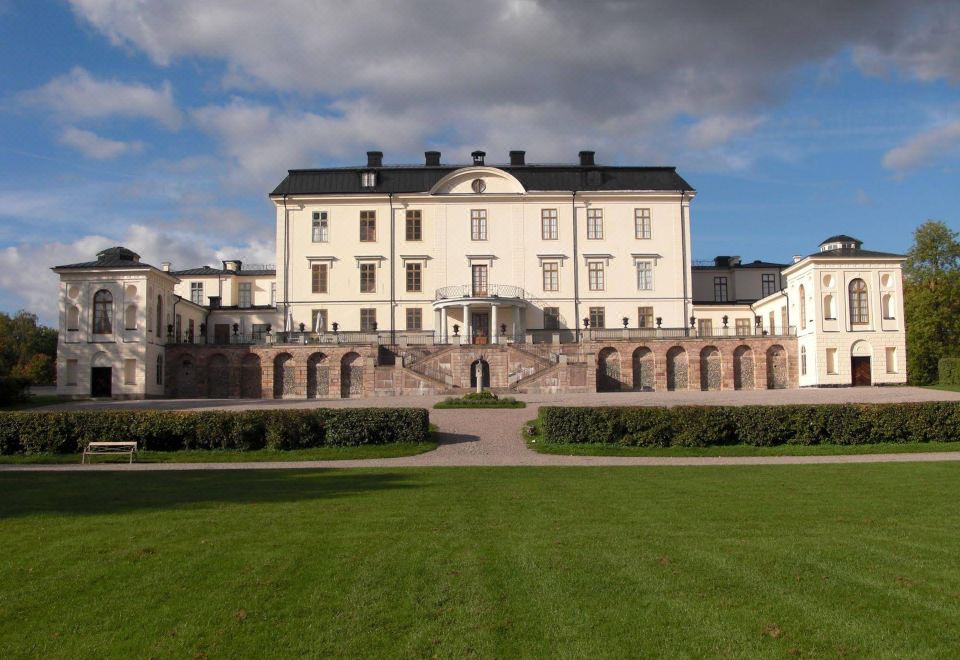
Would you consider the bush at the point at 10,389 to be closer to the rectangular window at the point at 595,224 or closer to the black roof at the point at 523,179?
the black roof at the point at 523,179

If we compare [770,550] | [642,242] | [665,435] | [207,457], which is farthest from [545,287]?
[770,550]

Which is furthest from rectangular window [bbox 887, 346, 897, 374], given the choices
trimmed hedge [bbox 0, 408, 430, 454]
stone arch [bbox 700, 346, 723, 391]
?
trimmed hedge [bbox 0, 408, 430, 454]

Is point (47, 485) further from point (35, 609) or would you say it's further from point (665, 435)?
point (665, 435)

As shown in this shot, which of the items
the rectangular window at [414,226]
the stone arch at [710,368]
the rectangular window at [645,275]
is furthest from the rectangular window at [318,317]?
the stone arch at [710,368]

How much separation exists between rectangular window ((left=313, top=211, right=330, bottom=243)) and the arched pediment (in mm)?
6635

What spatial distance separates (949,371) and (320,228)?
120ft

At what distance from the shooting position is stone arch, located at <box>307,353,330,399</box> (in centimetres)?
4659

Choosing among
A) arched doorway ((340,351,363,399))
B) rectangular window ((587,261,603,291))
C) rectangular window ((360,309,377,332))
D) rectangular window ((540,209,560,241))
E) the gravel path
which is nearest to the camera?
the gravel path

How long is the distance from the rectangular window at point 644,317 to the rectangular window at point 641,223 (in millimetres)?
4398

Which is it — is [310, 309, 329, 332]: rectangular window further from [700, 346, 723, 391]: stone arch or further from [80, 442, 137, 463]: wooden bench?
[80, 442, 137, 463]: wooden bench

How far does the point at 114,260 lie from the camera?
46.8 metres

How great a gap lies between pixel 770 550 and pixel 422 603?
401cm

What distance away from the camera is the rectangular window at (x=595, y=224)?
172ft

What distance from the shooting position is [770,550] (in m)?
9.23
